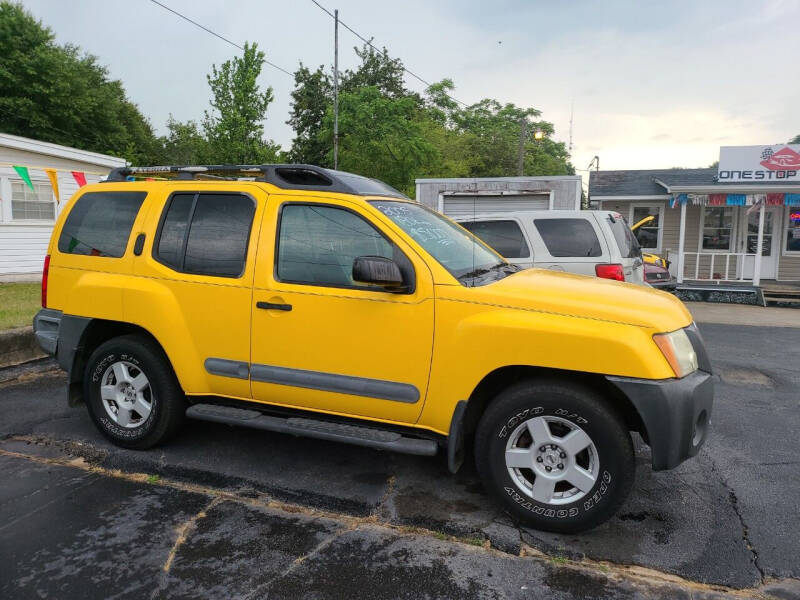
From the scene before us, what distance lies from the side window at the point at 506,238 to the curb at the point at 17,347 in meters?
5.65

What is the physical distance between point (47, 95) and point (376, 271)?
34.9 meters

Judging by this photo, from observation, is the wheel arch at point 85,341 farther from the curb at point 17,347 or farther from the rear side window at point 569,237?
the rear side window at point 569,237

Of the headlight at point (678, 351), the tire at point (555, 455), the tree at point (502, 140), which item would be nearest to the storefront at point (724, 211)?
the headlight at point (678, 351)

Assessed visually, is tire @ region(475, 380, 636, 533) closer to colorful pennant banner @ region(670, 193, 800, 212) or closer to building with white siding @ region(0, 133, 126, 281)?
building with white siding @ region(0, 133, 126, 281)

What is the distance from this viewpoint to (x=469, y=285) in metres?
3.34

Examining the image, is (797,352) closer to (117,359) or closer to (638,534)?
(638,534)

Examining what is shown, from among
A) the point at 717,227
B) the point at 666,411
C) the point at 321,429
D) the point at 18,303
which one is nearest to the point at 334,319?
the point at 321,429

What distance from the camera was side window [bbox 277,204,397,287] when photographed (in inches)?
140

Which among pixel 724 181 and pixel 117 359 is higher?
pixel 724 181

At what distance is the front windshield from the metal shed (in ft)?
32.2

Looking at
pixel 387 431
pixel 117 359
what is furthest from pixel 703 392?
pixel 117 359

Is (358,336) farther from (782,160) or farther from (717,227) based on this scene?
(717,227)

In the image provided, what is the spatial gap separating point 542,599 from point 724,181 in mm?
16414

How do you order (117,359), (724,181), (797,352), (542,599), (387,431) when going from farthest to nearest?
(724,181) → (797,352) → (117,359) → (387,431) → (542,599)
